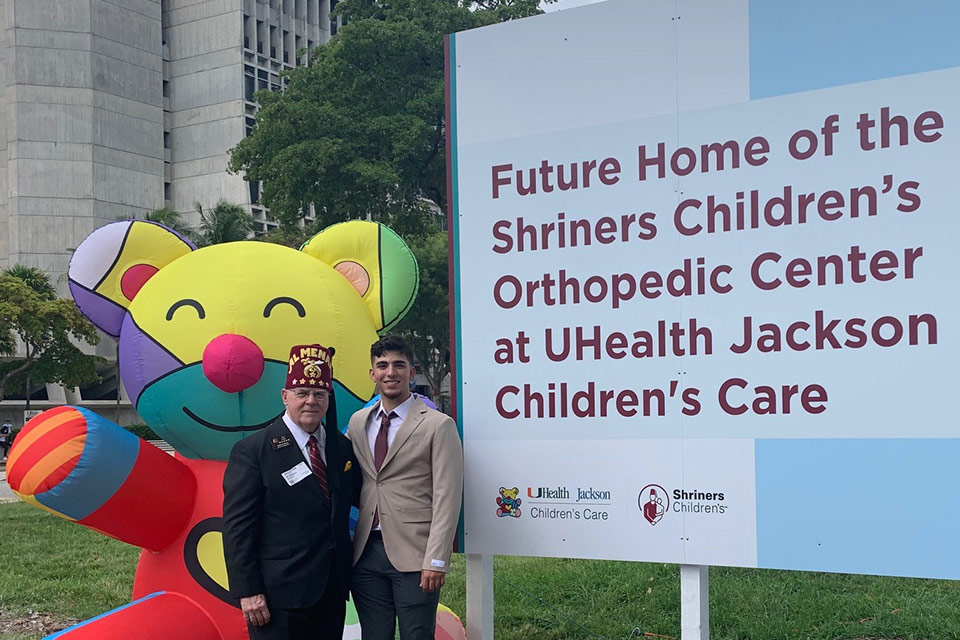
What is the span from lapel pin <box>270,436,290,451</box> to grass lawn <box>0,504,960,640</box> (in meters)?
3.05

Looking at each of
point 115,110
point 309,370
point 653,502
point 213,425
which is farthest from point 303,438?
point 115,110

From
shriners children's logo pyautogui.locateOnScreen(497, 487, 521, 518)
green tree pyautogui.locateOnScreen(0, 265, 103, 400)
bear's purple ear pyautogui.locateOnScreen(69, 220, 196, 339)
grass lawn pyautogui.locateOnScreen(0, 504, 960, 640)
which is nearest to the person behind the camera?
shriners children's logo pyautogui.locateOnScreen(497, 487, 521, 518)

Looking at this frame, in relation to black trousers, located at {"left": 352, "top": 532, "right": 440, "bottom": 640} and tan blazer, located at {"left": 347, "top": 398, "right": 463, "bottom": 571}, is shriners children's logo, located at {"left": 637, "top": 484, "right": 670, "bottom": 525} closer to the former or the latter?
tan blazer, located at {"left": 347, "top": 398, "right": 463, "bottom": 571}

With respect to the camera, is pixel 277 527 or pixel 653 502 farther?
pixel 653 502

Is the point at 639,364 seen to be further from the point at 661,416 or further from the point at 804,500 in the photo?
the point at 804,500

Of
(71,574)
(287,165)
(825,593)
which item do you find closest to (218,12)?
(287,165)

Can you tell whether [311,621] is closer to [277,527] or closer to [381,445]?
[277,527]

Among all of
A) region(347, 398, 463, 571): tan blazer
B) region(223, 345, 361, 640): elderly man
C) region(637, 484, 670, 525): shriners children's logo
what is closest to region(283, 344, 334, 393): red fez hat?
region(223, 345, 361, 640): elderly man

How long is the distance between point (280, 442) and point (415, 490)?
0.56 metres

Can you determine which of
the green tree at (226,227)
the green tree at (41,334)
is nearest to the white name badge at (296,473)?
the green tree at (41,334)

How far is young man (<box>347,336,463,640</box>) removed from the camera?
3.69 metres

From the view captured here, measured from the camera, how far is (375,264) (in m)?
5.18

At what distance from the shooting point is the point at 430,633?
146 inches

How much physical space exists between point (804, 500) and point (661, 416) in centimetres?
62
